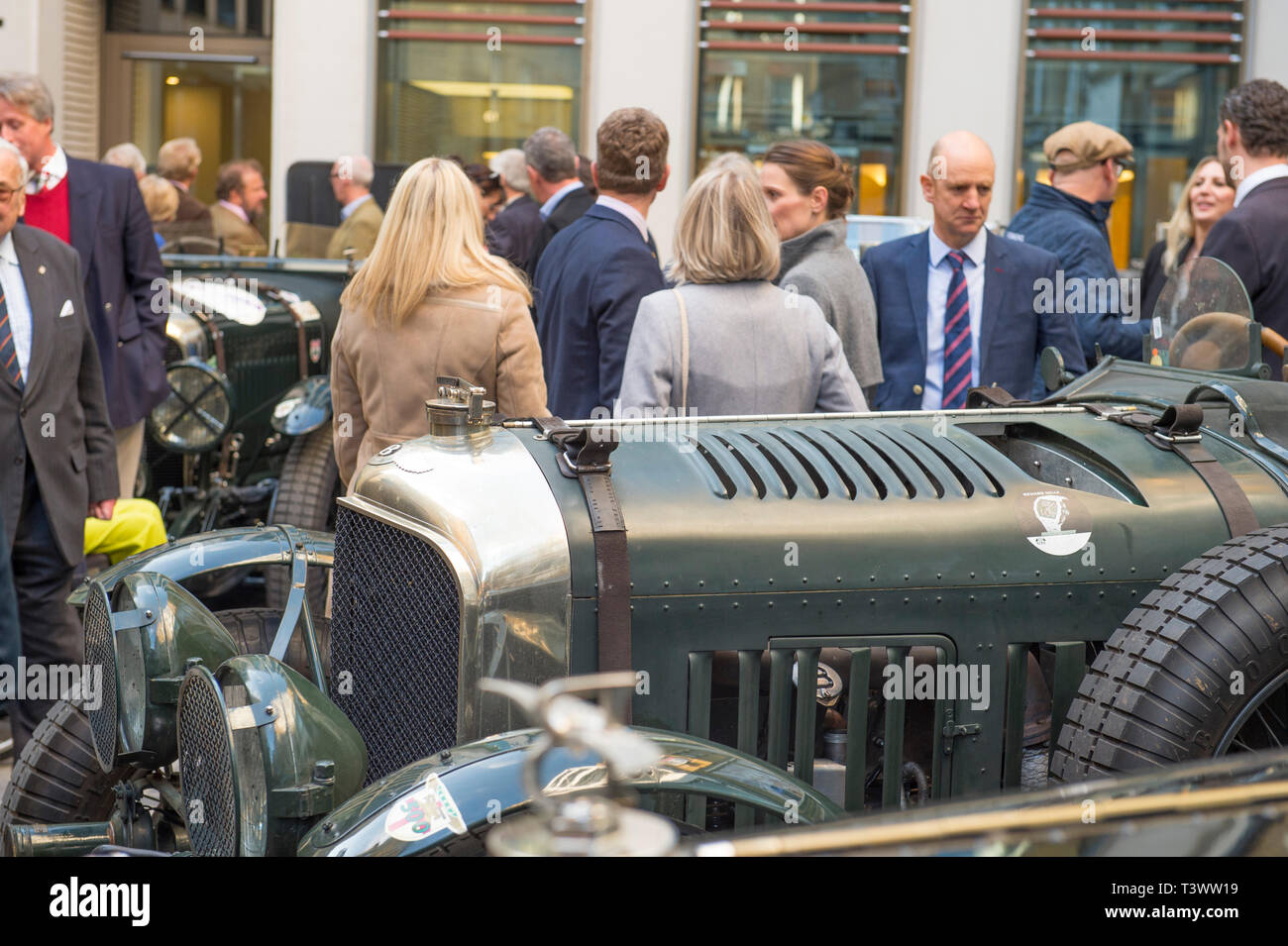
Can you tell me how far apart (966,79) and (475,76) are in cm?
412

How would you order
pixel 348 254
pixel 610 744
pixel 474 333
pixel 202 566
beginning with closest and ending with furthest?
pixel 610 744, pixel 202 566, pixel 474 333, pixel 348 254

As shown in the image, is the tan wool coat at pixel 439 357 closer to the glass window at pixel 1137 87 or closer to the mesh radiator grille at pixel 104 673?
the mesh radiator grille at pixel 104 673

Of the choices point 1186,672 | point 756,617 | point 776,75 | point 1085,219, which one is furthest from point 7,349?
point 776,75

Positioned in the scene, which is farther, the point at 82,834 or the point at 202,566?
the point at 202,566

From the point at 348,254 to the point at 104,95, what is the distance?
714 cm

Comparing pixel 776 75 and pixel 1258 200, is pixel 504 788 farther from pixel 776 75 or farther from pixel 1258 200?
pixel 776 75

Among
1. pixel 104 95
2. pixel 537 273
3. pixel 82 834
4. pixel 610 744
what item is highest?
pixel 104 95

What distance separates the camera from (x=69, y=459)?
4598 mm

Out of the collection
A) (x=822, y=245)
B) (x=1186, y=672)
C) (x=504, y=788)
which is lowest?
(x=504, y=788)

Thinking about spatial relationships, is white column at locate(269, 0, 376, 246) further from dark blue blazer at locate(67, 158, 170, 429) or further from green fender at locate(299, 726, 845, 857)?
green fender at locate(299, 726, 845, 857)

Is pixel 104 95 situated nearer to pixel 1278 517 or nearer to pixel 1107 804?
pixel 1278 517

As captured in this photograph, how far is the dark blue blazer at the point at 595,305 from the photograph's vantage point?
14.7 ft

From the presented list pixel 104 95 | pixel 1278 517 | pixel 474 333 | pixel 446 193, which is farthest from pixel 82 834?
pixel 104 95

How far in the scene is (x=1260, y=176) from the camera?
478 centimetres
